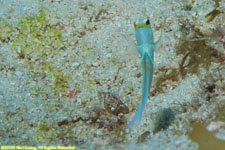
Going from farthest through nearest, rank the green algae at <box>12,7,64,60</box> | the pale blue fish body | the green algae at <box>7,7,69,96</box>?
the green algae at <box>12,7,64,60</box> → the green algae at <box>7,7,69,96</box> → the pale blue fish body

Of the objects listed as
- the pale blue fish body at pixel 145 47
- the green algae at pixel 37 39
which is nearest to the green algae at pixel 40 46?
the green algae at pixel 37 39

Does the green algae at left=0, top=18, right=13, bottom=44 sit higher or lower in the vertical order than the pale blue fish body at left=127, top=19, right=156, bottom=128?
higher

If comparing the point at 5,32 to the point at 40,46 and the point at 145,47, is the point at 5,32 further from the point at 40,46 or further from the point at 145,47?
the point at 145,47

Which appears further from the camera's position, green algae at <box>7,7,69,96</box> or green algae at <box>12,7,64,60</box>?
green algae at <box>12,7,64,60</box>

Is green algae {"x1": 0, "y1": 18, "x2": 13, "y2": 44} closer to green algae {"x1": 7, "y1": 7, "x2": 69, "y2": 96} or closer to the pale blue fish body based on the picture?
green algae {"x1": 7, "y1": 7, "x2": 69, "y2": 96}

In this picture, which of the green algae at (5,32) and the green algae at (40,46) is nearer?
the green algae at (40,46)

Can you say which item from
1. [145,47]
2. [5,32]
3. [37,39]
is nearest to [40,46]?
[37,39]

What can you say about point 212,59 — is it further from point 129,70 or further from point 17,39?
point 17,39

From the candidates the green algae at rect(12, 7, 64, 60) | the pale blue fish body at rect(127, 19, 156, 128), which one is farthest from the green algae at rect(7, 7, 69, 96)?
the pale blue fish body at rect(127, 19, 156, 128)

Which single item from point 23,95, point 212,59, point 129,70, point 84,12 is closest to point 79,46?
point 84,12

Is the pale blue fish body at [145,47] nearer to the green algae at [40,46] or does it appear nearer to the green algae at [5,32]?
the green algae at [40,46]

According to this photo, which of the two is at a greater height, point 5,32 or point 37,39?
point 5,32

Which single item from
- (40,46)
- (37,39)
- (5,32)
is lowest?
(40,46)

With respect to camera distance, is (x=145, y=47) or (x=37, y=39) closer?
(x=145, y=47)
